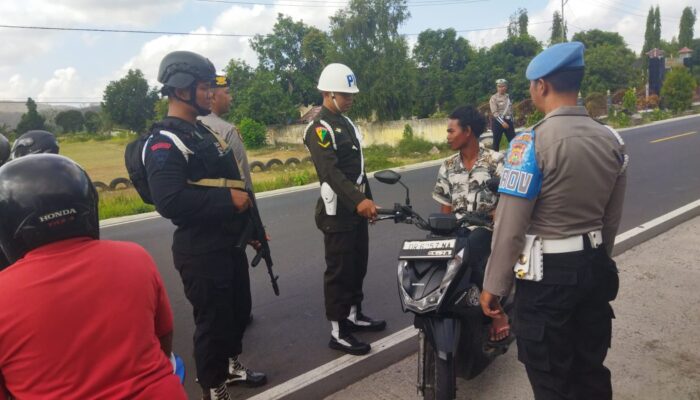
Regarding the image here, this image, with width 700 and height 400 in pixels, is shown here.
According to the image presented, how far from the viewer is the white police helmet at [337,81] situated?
11.6 ft

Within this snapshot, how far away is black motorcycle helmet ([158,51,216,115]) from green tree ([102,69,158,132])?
61280 mm

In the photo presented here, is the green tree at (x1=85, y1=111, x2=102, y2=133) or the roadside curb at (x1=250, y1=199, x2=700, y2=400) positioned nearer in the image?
the roadside curb at (x1=250, y1=199, x2=700, y2=400)

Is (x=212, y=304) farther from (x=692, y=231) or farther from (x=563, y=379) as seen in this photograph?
(x=692, y=231)

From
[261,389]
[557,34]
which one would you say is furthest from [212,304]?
[557,34]

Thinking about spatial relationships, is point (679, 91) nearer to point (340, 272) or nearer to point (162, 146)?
point (340, 272)

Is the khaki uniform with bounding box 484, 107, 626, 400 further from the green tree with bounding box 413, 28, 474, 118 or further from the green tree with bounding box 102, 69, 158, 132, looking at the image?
the green tree with bounding box 102, 69, 158, 132

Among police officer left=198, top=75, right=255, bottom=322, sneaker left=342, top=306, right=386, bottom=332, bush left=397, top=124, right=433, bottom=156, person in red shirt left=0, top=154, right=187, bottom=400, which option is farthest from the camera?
bush left=397, top=124, right=433, bottom=156

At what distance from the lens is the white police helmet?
11.6 ft

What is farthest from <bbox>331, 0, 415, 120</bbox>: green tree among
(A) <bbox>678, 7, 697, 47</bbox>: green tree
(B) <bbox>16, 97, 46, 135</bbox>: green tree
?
(A) <bbox>678, 7, 697, 47</bbox>: green tree

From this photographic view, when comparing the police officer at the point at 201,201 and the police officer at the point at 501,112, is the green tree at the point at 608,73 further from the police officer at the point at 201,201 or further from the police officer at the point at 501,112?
the police officer at the point at 201,201

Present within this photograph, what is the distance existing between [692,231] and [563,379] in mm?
4834

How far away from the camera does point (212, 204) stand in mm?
2578

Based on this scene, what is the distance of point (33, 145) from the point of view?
339cm

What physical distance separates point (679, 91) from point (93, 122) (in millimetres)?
59963
